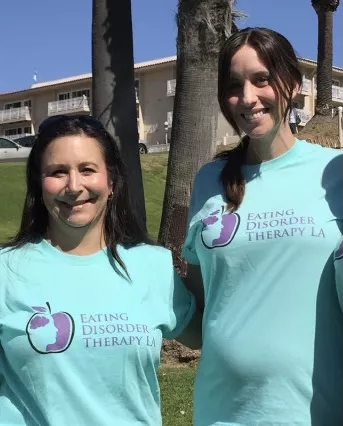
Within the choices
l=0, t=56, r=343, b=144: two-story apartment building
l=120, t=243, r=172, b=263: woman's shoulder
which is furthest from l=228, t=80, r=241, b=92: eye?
l=0, t=56, r=343, b=144: two-story apartment building

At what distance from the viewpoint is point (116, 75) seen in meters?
6.65

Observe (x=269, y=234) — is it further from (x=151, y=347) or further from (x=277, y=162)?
(x=151, y=347)

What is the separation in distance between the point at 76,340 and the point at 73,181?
A: 55cm

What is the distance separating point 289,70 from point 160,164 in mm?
22073

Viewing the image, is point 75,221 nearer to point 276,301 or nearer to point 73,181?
point 73,181

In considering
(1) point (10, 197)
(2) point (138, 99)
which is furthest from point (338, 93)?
(1) point (10, 197)

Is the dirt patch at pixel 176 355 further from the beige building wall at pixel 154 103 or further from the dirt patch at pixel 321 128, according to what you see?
the beige building wall at pixel 154 103

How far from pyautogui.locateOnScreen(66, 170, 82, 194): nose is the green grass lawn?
4.87 ft

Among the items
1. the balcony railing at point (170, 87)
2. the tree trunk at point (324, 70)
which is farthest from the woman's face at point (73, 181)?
the balcony railing at point (170, 87)

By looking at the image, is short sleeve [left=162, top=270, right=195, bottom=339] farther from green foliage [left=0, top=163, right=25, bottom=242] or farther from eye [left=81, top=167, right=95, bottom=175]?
green foliage [left=0, top=163, right=25, bottom=242]

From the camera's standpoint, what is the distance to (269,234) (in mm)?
2324

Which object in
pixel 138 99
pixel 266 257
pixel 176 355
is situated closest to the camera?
pixel 266 257

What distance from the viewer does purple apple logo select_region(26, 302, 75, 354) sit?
2340 mm

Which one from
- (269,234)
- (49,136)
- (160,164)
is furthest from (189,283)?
(160,164)
